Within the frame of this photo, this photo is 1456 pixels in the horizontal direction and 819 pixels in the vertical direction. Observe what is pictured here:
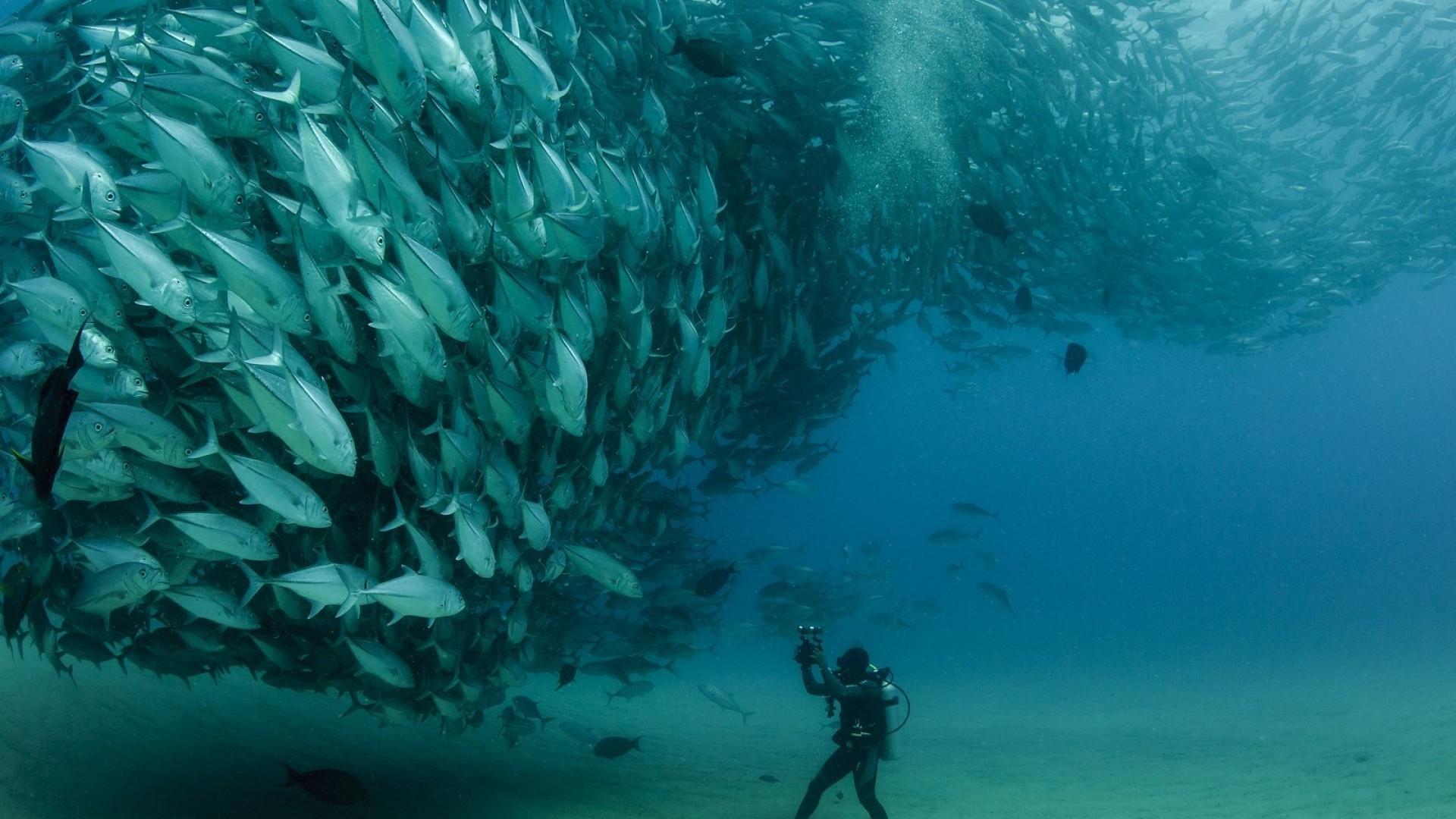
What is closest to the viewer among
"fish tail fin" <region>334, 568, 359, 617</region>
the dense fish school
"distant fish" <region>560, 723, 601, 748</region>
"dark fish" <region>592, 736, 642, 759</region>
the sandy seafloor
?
the dense fish school

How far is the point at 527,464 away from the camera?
18.0 feet

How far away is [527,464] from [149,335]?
7.83ft

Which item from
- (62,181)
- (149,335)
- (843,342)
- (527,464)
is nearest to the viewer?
(62,181)

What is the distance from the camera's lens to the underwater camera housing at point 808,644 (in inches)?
255

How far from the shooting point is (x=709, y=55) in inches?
236

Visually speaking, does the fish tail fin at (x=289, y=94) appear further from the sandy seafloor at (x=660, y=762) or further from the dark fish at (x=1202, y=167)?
the dark fish at (x=1202, y=167)

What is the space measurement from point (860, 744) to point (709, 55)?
6.13m

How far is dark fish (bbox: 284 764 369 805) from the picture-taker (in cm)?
488

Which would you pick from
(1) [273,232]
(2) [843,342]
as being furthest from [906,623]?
(1) [273,232]

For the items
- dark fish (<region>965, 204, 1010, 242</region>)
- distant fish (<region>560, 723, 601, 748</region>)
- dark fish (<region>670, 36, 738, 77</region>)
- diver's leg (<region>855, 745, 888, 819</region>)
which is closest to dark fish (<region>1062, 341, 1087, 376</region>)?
dark fish (<region>965, 204, 1010, 242</region>)

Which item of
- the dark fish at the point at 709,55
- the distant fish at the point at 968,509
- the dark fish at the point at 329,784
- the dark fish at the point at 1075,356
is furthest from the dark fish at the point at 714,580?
the distant fish at the point at 968,509

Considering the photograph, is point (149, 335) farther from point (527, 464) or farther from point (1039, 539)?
point (1039, 539)

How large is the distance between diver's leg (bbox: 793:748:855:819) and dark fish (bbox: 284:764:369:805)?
12.7 feet

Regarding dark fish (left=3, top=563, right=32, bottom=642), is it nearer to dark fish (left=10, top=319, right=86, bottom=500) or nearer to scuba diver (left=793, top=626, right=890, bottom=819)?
dark fish (left=10, top=319, right=86, bottom=500)
